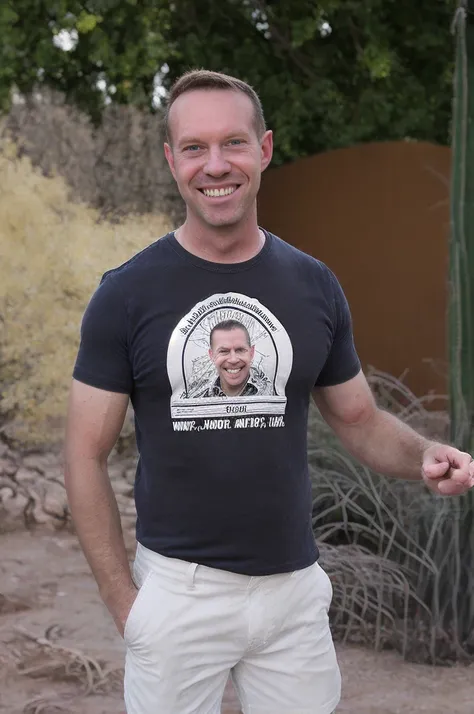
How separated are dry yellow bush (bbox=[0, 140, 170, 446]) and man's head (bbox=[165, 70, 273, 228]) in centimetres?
434

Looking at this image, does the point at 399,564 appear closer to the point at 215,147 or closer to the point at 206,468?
the point at 206,468

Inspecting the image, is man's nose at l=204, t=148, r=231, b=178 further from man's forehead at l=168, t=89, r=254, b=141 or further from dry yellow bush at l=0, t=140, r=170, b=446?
dry yellow bush at l=0, t=140, r=170, b=446

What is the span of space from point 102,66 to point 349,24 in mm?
1553

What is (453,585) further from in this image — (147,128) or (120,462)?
(147,128)

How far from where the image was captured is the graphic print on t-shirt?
5.78ft

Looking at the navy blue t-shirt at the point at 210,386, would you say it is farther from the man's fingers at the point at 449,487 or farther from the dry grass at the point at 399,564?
the dry grass at the point at 399,564

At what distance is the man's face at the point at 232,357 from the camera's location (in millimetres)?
1771

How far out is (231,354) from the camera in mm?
1775

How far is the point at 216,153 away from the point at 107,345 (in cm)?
40

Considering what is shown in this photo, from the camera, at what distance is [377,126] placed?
6270mm

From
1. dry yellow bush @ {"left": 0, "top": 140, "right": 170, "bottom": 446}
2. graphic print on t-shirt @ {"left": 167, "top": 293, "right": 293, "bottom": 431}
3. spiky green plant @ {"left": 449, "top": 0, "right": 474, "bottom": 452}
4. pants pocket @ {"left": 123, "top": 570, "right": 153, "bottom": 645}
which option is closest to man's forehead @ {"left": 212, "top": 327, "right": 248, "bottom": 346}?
graphic print on t-shirt @ {"left": 167, "top": 293, "right": 293, "bottom": 431}

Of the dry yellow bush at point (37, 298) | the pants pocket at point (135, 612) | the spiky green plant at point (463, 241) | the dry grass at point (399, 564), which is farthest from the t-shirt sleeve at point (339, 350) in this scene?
the dry yellow bush at point (37, 298)

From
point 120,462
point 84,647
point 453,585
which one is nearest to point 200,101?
point 453,585

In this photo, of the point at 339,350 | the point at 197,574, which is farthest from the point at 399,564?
the point at 197,574
